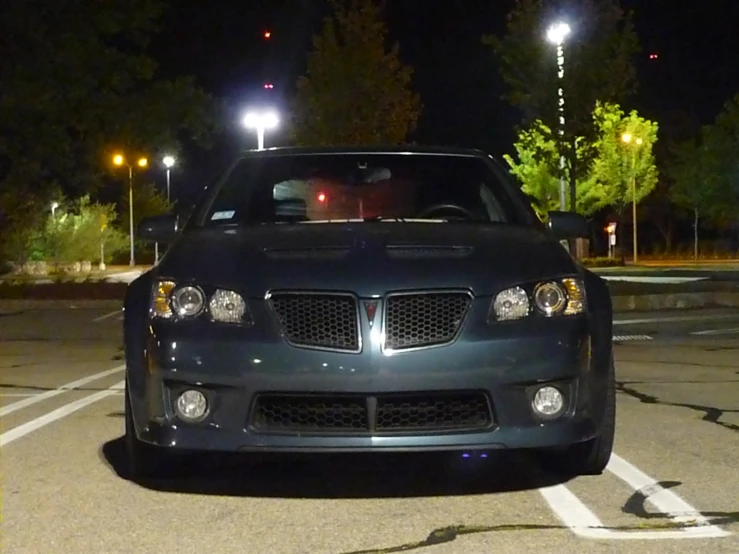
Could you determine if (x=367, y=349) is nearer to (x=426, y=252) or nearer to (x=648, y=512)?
(x=426, y=252)

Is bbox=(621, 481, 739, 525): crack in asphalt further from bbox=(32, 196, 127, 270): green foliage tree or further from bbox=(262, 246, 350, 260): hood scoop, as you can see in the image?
bbox=(32, 196, 127, 270): green foliage tree

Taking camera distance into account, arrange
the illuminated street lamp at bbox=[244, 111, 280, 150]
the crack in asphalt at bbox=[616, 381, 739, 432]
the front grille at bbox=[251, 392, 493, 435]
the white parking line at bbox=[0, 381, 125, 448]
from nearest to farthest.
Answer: the front grille at bbox=[251, 392, 493, 435] < the white parking line at bbox=[0, 381, 125, 448] < the crack in asphalt at bbox=[616, 381, 739, 432] < the illuminated street lamp at bbox=[244, 111, 280, 150]

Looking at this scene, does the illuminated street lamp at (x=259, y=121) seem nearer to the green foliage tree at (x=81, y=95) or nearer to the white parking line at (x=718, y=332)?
the green foliage tree at (x=81, y=95)

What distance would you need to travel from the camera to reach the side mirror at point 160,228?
683 cm

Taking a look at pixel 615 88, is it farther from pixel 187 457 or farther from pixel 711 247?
pixel 711 247

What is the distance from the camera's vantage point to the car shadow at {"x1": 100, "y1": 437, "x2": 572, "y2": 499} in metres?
5.70

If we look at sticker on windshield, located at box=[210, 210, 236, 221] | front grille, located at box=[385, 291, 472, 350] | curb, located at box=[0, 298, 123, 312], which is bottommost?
curb, located at box=[0, 298, 123, 312]

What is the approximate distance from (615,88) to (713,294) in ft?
32.2

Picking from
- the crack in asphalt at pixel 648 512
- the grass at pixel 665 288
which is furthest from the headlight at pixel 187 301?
the grass at pixel 665 288

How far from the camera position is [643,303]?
2011 centimetres

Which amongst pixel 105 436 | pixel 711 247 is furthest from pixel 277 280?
pixel 711 247

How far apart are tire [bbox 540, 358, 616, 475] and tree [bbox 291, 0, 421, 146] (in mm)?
32914

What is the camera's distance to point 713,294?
68.8ft

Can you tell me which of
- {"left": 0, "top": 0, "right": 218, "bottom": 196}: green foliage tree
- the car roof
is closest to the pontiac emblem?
the car roof
